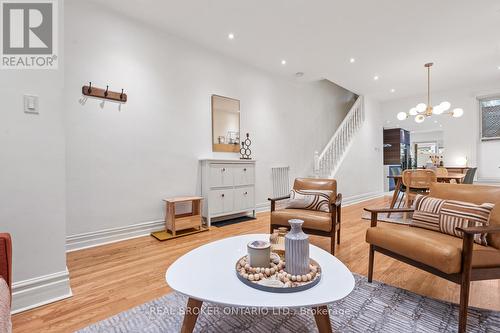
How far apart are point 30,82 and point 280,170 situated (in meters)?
4.25

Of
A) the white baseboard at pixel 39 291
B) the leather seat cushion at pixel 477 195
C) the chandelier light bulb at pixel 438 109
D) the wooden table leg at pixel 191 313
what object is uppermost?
the chandelier light bulb at pixel 438 109

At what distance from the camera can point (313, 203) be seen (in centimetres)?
279

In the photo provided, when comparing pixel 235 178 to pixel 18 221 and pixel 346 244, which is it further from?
pixel 18 221

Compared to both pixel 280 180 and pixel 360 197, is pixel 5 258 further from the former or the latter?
pixel 360 197

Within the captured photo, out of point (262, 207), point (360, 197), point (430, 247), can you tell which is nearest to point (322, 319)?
point (430, 247)

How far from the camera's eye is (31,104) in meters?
1.68

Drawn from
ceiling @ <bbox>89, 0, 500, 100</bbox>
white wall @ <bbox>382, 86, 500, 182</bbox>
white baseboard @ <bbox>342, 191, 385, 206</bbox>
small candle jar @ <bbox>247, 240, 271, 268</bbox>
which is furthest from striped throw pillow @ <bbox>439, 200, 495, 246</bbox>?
white wall @ <bbox>382, 86, 500, 182</bbox>

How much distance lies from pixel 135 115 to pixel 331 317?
3186mm

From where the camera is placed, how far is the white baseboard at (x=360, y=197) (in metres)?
5.87

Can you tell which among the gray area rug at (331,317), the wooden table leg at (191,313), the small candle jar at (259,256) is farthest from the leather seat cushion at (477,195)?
the wooden table leg at (191,313)

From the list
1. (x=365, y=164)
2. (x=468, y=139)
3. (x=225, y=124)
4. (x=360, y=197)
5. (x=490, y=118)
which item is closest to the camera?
(x=225, y=124)

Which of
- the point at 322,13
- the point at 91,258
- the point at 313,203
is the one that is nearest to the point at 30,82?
the point at 91,258

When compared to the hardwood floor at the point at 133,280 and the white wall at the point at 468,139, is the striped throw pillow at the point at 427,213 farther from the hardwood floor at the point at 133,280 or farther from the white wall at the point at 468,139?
the white wall at the point at 468,139

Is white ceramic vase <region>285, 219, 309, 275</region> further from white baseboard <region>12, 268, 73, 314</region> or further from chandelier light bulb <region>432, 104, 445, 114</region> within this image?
chandelier light bulb <region>432, 104, 445, 114</region>
